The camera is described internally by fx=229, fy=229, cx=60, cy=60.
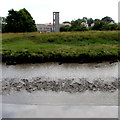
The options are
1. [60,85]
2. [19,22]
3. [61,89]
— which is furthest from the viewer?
[19,22]

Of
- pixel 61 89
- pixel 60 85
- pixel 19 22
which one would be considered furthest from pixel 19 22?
pixel 61 89

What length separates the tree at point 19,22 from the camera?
27.2 metres

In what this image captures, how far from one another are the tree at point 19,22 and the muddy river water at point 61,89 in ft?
60.5

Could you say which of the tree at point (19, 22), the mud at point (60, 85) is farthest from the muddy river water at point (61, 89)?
the tree at point (19, 22)

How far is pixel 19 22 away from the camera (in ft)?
89.7

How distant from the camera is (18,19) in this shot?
28.1m

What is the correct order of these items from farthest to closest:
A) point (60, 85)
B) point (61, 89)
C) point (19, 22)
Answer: point (19, 22) → point (60, 85) → point (61, 89)

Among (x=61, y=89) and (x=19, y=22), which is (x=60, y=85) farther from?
(x=19, y=22)

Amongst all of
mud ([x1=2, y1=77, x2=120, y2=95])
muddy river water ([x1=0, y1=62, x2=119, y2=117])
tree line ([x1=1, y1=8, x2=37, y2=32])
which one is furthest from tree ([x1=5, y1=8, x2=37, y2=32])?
mud ([x1=2, y1=77, x2=120, y2=95])

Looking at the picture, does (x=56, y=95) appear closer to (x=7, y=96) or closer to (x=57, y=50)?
(x=7, y=96)

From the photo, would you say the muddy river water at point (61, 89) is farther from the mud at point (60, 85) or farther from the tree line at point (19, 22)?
the tree line at point (19, 22)

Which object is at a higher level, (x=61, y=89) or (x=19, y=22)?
(x=19, y=22)

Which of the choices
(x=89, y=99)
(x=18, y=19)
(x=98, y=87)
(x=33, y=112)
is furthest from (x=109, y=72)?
(x=18, y=19)

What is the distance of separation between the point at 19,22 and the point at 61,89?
22.1 m
